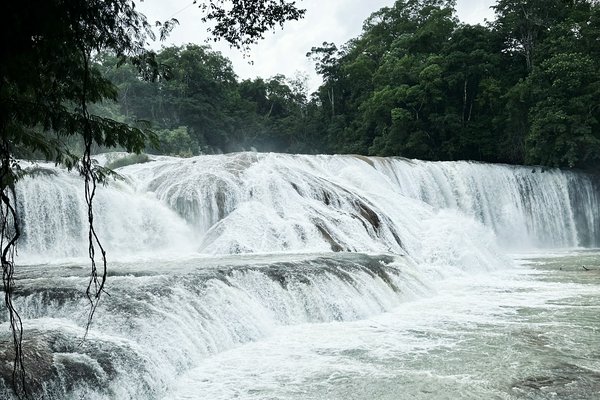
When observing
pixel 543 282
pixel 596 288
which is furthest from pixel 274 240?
pixel 596 288

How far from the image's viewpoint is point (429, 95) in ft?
100

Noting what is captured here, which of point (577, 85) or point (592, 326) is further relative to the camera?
point (577, 85)

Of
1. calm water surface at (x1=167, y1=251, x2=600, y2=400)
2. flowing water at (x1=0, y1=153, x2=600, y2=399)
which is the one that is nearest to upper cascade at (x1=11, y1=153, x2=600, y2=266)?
flowing water at (x1=0, y1=153, x2=600, y2=399)

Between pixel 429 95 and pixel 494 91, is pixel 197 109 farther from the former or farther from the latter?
pixel 494 91

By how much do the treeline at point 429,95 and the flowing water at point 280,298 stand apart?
9230mm

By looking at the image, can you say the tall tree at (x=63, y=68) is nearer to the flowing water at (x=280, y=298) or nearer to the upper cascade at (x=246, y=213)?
the flowing water at (x=280, y=298)

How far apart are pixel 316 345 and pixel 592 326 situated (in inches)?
150

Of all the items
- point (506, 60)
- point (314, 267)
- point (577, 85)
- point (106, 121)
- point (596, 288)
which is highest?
point (506, 60)

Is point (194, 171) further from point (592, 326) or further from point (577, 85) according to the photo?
point (577, 85)

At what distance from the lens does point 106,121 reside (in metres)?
3.63

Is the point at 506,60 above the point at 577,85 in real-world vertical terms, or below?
above

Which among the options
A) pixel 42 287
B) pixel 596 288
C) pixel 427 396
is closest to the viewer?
pixel 427 396

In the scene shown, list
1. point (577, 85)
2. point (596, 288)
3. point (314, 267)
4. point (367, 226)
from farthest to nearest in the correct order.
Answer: point (577, 85) < point (367, 226) < point (596, 288) < point (314, 267)

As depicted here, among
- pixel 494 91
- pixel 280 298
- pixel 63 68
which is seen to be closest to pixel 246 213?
pixel 280 298
